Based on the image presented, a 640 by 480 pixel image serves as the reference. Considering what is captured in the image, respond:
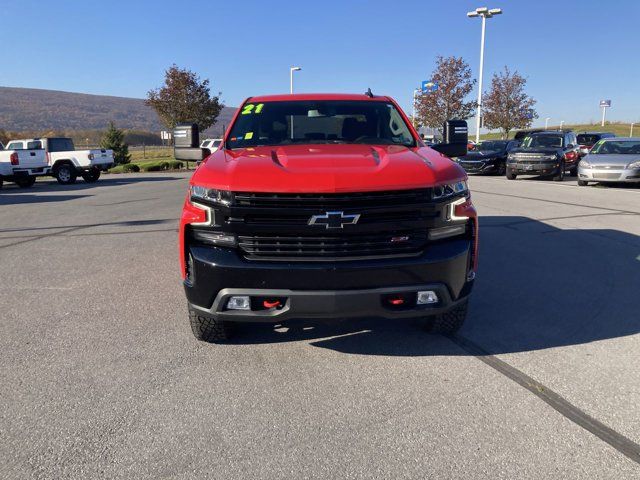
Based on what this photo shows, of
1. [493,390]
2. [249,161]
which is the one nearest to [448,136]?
[249,161]

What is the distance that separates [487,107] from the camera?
1725 inches

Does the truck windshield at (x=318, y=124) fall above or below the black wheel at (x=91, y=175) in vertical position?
above

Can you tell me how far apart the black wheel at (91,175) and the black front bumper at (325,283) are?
67.6ft

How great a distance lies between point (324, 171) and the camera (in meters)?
3.12

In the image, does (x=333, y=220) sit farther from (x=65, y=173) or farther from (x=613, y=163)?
(x=65, y=173)

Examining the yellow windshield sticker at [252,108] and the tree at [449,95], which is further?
the tree at [449,95]

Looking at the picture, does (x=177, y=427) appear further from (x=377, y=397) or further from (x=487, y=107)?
(x=487, y=107)

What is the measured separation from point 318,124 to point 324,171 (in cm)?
167

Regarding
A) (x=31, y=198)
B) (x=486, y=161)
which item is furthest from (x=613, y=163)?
(x=31, y=198)

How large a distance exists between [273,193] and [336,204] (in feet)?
1.27

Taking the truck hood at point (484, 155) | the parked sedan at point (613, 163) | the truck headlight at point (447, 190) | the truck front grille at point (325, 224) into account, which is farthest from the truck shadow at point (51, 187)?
the parked sedan at point (613, 163)

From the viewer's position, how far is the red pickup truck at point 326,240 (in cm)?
303

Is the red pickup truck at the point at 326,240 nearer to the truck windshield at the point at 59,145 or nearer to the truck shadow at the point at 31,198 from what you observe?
the truck shadow at the point at 31,198

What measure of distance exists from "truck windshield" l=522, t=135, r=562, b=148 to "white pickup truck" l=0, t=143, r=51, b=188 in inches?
729
